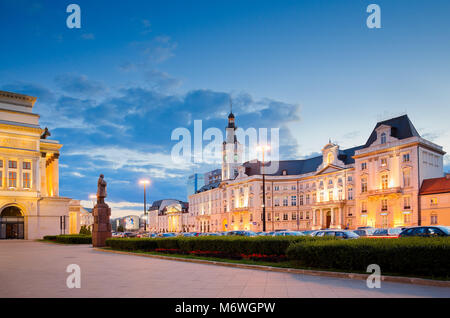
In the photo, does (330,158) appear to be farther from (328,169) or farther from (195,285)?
(195,285)

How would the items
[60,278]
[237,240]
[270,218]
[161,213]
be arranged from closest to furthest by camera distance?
[60,278]
[237,240]
[270,218]
[161,213]

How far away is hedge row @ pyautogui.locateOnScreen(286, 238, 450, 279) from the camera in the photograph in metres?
12.2

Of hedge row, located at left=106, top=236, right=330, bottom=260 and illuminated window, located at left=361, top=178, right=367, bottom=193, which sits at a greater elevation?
illuminated window, located at left=361, top=178, right=367, bottom=193

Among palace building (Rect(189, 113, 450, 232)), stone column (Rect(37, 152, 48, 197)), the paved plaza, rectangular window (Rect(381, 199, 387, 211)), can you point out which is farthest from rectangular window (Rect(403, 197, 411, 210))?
stone column (Rect(37, 152, 48, 197))

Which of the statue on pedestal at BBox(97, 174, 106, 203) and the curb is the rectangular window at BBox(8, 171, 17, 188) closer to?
the statue on pedestal at BBox(97, 174, 106, 203)

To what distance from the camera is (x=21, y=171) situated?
200ft

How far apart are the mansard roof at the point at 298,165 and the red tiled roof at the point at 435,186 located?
21.3 m

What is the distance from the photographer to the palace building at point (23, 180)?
59562 millimetres

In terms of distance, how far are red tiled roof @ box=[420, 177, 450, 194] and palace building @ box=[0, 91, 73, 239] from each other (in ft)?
187

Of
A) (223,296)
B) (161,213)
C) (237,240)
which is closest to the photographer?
(223,296)

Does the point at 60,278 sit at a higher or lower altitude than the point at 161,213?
higher

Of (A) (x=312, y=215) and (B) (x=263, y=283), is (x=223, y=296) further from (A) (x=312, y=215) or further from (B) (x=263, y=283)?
(A) (x=312, y=215)

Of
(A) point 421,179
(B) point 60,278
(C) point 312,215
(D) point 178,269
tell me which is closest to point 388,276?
(D) point 178,269

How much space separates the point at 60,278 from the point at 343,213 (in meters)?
65.7
